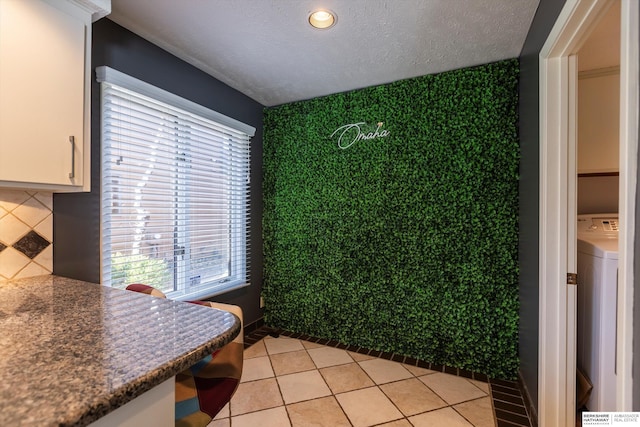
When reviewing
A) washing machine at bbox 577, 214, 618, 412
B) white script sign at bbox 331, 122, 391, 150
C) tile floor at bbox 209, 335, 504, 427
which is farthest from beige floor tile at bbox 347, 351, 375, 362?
white script sign at bbox 331, 122, 391, 150

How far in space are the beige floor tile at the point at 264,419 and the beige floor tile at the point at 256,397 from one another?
0.14 ft

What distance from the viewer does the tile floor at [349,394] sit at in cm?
168

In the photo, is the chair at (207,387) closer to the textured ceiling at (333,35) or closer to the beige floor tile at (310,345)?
the beige floor tile at (310,345)

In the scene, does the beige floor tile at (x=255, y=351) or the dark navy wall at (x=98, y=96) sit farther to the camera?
the beige floor tile at (x=255, y=351)

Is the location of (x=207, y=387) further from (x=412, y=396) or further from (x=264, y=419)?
(x=412, y=396)

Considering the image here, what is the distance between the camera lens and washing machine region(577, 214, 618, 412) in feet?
4.88

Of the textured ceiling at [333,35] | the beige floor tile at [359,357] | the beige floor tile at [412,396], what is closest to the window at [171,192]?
the textured ceiling at [333,35]

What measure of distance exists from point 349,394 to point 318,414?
29 cm

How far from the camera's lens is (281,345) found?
2625mm

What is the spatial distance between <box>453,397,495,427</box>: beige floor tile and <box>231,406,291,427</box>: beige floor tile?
1.09 meters

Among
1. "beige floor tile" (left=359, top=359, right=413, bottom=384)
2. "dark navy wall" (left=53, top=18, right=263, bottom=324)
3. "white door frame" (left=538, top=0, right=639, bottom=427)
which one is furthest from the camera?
"beige floor tile" (left=359, top=359, right=413, bottom=384)

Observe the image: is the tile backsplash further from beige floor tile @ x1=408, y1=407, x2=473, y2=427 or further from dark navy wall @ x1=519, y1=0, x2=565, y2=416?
dark navy wall @ x1=519, y1=0, x2=565, y2=416

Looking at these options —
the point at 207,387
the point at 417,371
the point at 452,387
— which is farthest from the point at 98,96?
the point at 452,387

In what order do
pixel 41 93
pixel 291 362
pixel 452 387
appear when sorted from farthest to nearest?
pixel 291 362 → pixel 452 387 → pixel 41 93
